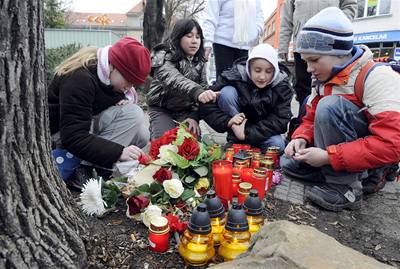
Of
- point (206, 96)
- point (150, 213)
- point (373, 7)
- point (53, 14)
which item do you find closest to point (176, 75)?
point (206, 96)

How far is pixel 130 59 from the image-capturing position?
218 centimetres

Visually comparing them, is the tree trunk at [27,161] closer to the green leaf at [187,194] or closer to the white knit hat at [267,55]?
the green leaf at [187,194]

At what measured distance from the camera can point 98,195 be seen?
1.77 meters

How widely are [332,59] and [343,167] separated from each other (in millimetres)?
654

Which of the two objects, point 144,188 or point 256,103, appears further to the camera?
point 256,103

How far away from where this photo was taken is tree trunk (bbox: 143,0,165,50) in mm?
8523

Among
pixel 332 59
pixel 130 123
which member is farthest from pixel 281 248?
pixel 130 123

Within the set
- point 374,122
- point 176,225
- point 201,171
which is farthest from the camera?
point 201,171

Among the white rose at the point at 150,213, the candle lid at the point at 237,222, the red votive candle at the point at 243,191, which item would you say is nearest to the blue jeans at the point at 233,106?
the red votive candle at the point at 243,191

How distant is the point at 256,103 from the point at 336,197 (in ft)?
3.90

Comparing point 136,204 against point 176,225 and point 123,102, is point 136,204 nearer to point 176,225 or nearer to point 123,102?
point 176,225

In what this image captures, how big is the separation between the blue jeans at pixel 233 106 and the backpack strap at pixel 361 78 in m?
1.07

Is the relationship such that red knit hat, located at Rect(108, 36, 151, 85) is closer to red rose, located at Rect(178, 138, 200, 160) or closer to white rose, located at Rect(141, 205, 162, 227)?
red rose, located at Rect(178, 138, 200, 160)

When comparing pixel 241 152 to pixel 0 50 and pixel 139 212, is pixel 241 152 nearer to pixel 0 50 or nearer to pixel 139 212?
pixel 139 212
